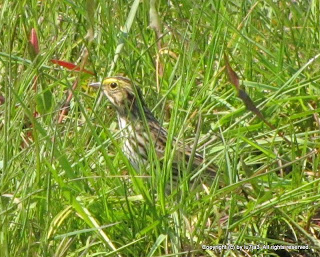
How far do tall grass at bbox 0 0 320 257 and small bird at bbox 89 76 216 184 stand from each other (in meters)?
0.08

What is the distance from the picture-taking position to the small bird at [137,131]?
493cm

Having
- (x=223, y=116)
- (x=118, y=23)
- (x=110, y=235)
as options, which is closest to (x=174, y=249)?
(x=110, y=235)

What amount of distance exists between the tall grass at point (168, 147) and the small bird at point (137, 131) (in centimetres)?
8

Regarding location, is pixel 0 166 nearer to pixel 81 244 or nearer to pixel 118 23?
pixel 81 244

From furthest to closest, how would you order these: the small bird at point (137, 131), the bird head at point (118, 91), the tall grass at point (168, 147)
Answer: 1. the bird head at point (118, 91)
2. the small bird at point (137, 131)
3. the tall grass at point (168, 147)

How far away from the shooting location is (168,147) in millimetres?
4559

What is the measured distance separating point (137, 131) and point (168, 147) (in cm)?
86

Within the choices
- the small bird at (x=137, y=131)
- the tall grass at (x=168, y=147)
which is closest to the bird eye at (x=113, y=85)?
the small bird at (x=137, y=131)

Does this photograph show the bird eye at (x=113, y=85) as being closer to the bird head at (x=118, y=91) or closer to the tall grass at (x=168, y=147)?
the bird head at (x=118, y=91)

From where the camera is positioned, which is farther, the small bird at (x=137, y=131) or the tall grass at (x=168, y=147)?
the small bird at (x=137, y=131)

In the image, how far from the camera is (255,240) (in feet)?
15.1

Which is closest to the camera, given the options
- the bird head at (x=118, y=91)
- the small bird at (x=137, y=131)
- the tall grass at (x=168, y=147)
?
the tall grass at (x=168, y=147)

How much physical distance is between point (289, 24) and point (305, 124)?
0.64 metres

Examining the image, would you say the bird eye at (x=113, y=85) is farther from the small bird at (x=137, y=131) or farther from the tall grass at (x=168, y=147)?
the tall grass at (x=168, y=147)
